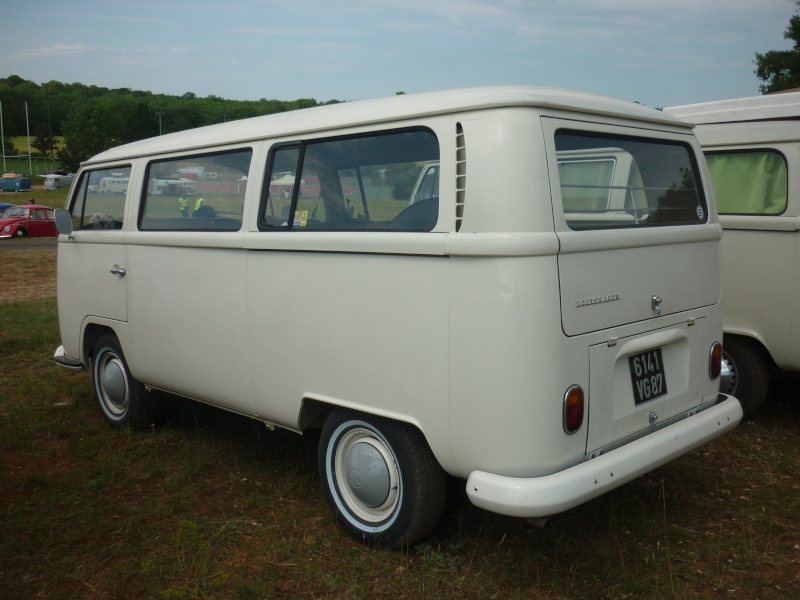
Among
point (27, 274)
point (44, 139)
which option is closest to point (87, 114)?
point (44, 139)

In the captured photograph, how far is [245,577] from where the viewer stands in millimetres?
3535

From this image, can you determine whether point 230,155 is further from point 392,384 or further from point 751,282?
point 751,282

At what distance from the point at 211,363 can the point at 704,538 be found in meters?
2.86

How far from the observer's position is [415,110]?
11.0ft

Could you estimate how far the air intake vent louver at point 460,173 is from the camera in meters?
3.15

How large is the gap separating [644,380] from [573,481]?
30.0 inches

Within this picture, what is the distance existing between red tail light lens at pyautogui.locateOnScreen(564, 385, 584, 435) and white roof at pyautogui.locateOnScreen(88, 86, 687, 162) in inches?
46.2

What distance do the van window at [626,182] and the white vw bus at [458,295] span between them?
0.05 feet

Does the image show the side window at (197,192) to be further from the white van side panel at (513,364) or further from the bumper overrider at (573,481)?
the bumper overrider at (573,481)

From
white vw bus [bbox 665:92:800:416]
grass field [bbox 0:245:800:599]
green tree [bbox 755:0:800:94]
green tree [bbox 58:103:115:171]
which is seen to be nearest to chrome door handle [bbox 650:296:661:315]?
grass field [bbox 0:245:800:599]

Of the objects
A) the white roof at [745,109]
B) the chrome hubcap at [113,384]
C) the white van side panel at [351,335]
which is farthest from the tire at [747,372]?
the chrome hubcap at [113,384]

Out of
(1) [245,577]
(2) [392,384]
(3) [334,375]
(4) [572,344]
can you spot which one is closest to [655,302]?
(4) [572,344]

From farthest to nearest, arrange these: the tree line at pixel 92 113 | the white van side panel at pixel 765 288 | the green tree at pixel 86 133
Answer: the green tree at pixel 86 133 → the tree line at pixel 92 113 → the white van side panel at pixel 765 288

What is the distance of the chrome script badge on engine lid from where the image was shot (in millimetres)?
3242
